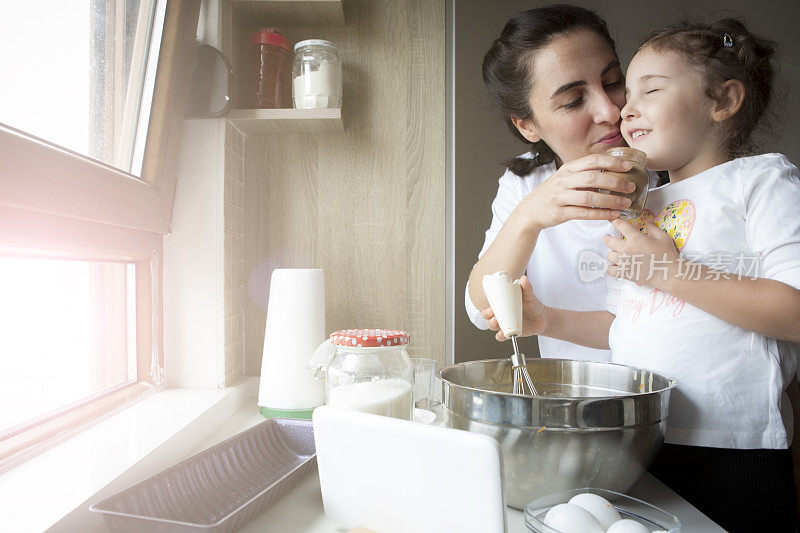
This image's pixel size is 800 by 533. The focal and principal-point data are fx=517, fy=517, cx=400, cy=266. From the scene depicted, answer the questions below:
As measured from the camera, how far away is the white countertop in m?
0.61

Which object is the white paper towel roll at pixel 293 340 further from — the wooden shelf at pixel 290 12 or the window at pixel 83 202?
the wooden shelf at pixel 290 12

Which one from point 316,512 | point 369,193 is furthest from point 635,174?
point 369,193

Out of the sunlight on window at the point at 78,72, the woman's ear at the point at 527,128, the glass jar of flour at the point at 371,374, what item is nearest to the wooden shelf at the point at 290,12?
the sunlight on window at the point at 78,72

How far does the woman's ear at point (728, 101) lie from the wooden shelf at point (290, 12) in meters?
0.92

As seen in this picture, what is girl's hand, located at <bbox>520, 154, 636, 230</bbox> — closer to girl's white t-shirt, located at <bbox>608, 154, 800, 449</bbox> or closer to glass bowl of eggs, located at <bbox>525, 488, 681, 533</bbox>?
girl's white t-shirt, located at <bbox>608, 154, 800, 449</bbox>

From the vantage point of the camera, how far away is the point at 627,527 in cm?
47

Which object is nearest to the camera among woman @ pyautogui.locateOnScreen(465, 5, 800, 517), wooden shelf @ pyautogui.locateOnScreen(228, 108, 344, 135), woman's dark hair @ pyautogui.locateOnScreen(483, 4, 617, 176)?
woman @ pyautogui.locateOnScreen(465, 5, 800, 517)

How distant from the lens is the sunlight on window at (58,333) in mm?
788

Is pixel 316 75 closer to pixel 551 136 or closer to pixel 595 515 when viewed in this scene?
pixel 551 136

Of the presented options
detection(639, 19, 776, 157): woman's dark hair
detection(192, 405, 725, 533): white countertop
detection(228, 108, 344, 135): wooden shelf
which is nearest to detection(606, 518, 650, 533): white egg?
detection(192, 405, 725, 533): white countertop

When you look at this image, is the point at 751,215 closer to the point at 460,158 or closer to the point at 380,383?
the point at 380,383

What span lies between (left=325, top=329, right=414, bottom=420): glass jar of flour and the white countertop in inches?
5.0

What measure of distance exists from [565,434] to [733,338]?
1.46 feet

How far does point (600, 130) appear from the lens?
3.74ft
